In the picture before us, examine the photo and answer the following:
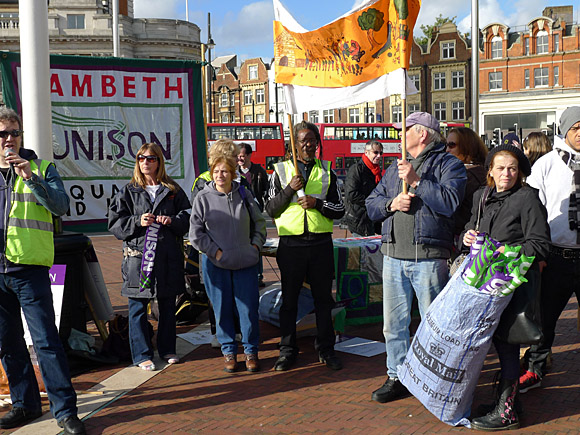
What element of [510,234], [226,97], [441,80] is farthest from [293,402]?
[226,97]

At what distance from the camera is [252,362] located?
17.4ft

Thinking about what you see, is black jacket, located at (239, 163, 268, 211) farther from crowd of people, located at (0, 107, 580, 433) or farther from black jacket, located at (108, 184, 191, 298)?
black jacket, located at (108, 184, 191, 298)

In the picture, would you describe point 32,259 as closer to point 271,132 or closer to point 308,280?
point 308,280

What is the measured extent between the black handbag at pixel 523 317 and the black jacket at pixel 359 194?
355 centimetres

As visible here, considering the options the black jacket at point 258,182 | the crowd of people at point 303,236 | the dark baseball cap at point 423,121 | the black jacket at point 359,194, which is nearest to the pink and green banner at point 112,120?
the crowd of people at point 303,236

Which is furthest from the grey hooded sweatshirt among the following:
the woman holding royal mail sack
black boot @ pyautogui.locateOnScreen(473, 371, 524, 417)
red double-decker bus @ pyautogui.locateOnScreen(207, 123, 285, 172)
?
red double-decker bus @ pyautogui.locateOnScreen(207, 123, 285, 172)

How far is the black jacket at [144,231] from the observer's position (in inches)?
210

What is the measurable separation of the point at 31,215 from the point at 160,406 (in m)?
1.64

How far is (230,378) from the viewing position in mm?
5168

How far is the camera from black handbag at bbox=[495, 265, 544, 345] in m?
3.87

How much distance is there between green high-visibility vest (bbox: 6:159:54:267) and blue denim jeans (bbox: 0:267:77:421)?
111 millimetres

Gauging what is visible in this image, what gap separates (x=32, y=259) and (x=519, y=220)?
123 inches

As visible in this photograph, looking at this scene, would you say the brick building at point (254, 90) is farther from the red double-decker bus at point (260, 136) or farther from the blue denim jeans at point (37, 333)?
the blue denim jeans at point (37, 333)

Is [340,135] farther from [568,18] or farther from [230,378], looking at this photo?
[568,18]
